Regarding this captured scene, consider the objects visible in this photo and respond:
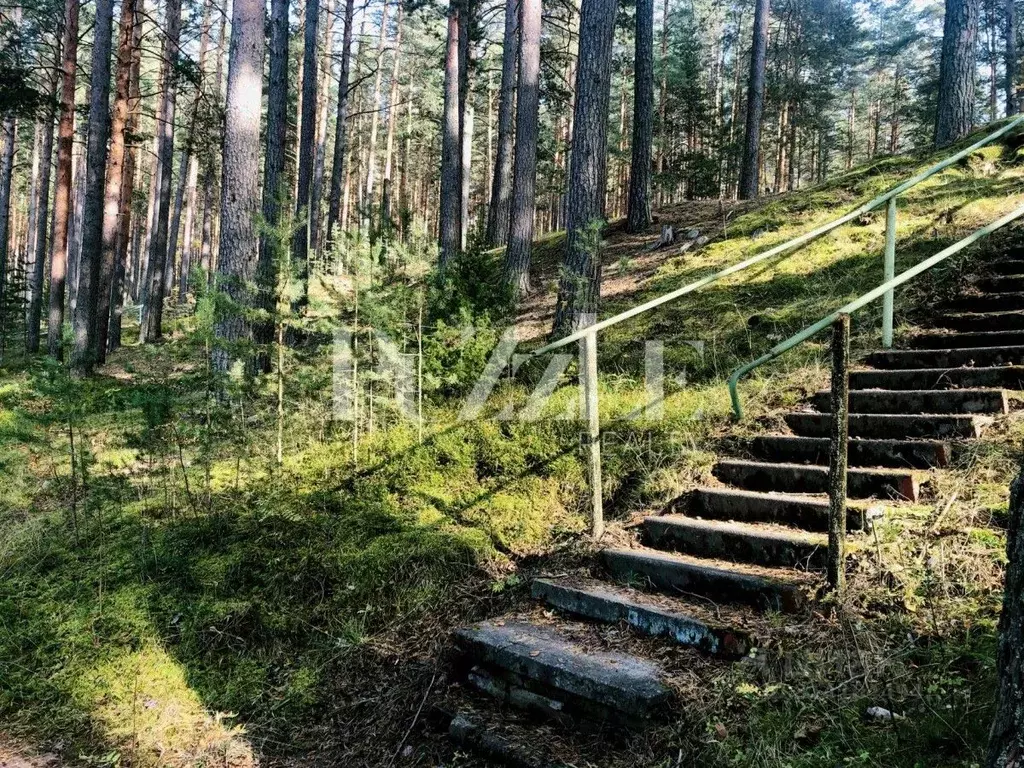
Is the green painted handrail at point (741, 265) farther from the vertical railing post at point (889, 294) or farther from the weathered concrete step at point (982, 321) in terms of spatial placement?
the weathered concrete step at point (982, 321)

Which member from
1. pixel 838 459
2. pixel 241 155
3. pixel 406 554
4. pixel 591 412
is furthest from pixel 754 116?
pixel 838 459

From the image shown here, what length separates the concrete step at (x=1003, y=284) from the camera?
18.4 feet

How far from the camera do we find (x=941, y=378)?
4598 mm

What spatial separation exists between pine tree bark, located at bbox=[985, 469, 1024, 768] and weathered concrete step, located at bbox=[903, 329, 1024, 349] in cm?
388

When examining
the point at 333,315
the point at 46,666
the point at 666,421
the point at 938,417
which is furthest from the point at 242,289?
the point at 938,417

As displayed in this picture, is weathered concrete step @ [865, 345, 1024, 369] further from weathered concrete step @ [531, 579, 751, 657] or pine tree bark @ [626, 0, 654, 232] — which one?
pine tree bark @ [626, 0, 654, 232]

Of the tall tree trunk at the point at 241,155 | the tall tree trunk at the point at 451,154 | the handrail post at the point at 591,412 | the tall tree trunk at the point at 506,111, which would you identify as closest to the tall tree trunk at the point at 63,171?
the tall tree trunk at the point at 451,154

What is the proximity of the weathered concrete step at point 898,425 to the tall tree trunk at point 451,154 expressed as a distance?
9.33m

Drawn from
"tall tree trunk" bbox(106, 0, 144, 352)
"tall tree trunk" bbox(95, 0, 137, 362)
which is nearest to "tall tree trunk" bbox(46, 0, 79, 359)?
"tall tree trunk" bbox(106, 0, 144, 352)

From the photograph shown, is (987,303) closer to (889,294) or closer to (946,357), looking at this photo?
(889,294)

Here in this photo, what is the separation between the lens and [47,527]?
561cm

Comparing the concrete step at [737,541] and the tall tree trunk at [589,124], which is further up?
the tall tree trunk at [589,124]

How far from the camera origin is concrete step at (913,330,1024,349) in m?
4.88

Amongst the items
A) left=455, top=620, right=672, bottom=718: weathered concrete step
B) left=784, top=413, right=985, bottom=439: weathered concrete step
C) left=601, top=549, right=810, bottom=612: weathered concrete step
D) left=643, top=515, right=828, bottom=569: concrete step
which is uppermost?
left=784, top=413, right=985, bottom=439: weathered concrete step
